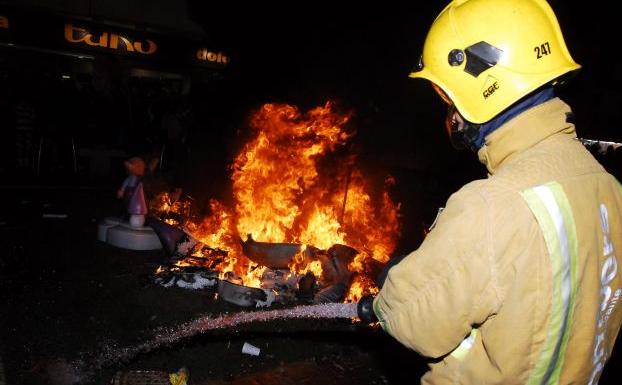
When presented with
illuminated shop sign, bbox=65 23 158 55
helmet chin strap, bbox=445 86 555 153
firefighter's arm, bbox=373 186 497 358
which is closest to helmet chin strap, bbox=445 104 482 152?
helmet chin strap, bbox=445 86 555 153

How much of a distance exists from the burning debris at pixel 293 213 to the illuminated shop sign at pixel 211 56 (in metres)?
7.49

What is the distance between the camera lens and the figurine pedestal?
773cm

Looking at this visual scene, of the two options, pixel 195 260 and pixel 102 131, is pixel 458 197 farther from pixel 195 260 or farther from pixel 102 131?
pixel 102 131

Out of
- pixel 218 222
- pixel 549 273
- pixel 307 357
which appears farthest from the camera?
pixel 218 222

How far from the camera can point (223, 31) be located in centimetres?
1478

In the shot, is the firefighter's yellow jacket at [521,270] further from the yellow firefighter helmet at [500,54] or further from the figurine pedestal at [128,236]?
the figurine pedestal at [128,236]

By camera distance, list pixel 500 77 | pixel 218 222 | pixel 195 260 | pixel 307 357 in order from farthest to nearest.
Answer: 1. pixel 218 222
2. pixel 195 260
3. pixel 307 357
4. pixel 500 77

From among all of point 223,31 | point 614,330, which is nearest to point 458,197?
point 614,330

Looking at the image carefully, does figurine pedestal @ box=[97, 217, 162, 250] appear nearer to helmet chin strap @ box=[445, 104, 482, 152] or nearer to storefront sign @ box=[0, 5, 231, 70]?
helmet chin strap @ box=[445, 104, 482, 152]

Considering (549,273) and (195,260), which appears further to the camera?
(195,260)

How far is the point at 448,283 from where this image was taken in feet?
5.59

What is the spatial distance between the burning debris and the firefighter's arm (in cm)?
518

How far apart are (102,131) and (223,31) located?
5387 mm

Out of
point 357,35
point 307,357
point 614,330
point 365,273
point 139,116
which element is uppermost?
point 357,35
